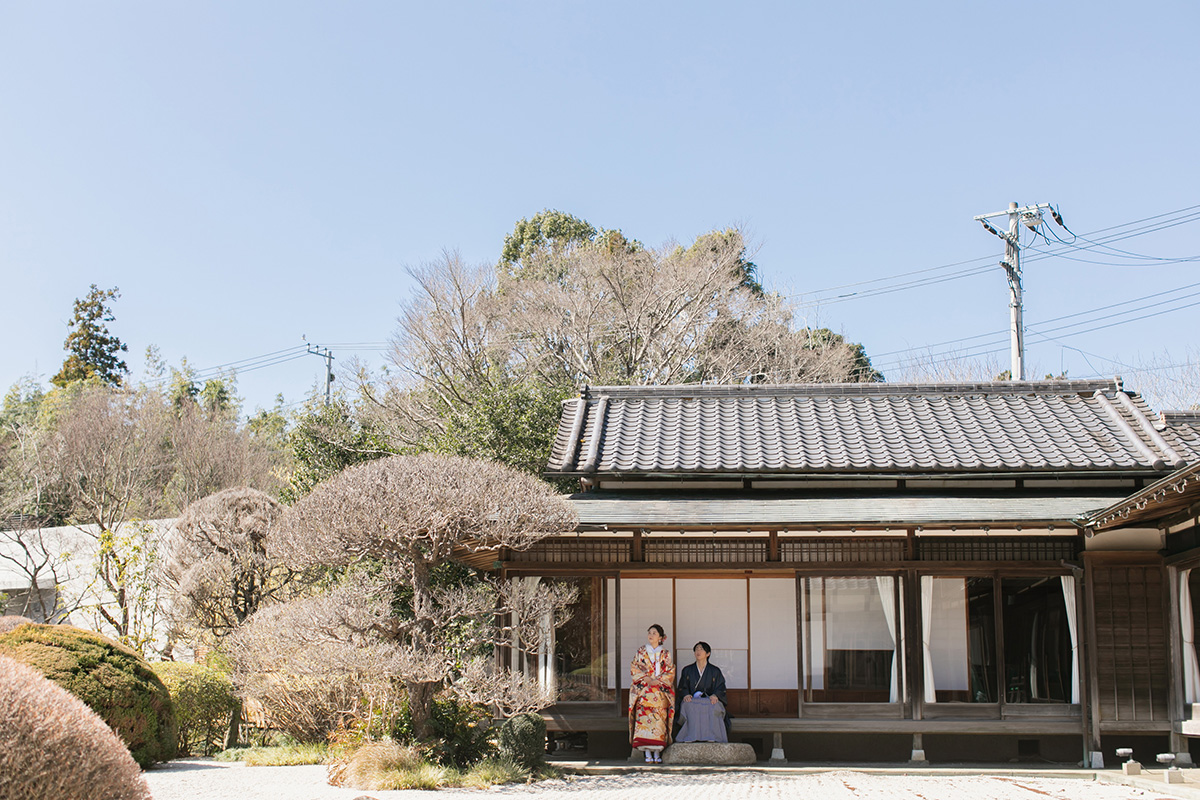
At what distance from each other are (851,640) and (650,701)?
2278mm

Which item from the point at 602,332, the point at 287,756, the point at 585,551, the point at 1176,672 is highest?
the point at 602,332

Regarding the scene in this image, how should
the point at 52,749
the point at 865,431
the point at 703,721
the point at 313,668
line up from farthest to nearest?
the point at 865,431, the point at 703,721, the point at 313,668, the point at 52,749

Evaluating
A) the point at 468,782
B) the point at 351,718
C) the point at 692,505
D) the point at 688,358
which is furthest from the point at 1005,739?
the point at 688,358

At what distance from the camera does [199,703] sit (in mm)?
11039

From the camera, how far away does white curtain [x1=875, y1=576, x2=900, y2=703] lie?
10.2m

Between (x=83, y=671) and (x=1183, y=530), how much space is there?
10.3 m

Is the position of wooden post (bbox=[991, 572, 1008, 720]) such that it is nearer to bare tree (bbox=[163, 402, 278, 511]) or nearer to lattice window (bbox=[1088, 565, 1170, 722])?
lattice window (bbox=[1088, 565, 1170, 722])

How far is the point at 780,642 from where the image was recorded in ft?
36.5

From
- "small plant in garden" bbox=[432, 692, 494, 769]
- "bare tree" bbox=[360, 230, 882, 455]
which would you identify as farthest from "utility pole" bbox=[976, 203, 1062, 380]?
"small plant in garden" bbox=[432, 692, 494, 769]

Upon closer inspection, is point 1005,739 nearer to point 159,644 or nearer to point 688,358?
point 159,644

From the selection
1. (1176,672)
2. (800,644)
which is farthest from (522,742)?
(1176,672)

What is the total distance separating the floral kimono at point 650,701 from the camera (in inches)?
387

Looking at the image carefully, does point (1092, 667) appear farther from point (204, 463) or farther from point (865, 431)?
point (204, 463)

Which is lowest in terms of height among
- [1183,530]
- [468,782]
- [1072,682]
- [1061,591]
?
[468,782]
